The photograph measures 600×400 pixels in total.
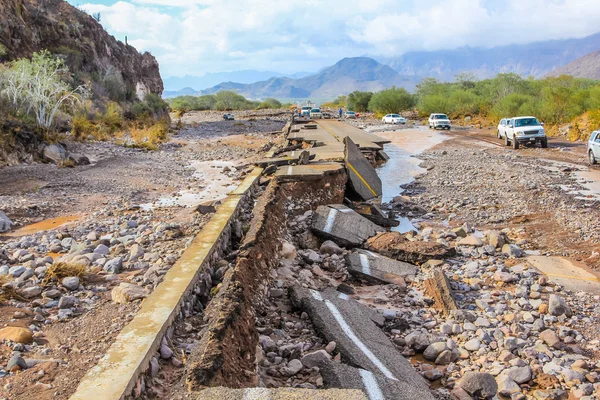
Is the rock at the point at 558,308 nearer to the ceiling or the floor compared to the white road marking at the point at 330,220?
nearer to the floor

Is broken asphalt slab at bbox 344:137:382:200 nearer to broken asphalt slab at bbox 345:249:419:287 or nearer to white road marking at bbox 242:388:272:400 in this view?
broken asphalt slab at bbox 345:249:419:287

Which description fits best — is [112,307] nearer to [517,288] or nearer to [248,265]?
[248,265]

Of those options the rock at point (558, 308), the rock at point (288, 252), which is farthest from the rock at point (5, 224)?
the rock at point (558, 308)

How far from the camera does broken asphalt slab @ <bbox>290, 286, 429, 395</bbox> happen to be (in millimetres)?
4840

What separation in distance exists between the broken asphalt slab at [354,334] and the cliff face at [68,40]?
1146 inches

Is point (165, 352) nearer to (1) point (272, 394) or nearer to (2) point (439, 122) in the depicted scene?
(1) point (272, 394)

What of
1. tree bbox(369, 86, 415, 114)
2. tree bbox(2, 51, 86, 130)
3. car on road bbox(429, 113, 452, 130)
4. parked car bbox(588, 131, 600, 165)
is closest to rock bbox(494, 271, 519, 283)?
parked car bbox(588, 131, 600, 165)

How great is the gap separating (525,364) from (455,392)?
3.21 feet

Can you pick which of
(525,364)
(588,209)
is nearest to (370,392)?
(525,364)

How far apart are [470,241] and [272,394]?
7.04 meters

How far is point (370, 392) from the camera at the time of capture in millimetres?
4074

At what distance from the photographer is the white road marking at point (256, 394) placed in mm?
3238

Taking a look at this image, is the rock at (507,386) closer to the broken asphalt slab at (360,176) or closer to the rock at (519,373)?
the rock at (519,373)

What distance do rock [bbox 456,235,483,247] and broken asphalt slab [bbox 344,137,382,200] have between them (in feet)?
12.8
